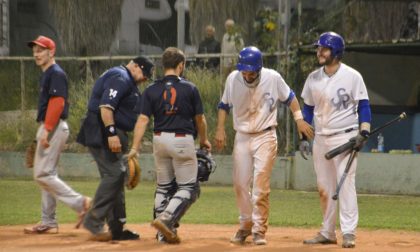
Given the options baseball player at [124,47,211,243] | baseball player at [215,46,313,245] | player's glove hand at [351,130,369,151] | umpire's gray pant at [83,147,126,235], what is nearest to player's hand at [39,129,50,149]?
umpire's gray pant at [83,147,126,235]

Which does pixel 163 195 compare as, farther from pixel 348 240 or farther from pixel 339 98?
pixel 339 98

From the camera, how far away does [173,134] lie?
11406 mm

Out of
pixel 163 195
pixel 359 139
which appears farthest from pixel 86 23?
pixel 359 139

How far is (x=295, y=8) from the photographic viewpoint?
75.5 ft

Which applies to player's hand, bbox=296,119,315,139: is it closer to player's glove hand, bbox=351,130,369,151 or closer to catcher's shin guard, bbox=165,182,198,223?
player's glove hand, bbox=351,130,369,151

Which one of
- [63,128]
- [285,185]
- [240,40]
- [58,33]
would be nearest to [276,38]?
[240,40]

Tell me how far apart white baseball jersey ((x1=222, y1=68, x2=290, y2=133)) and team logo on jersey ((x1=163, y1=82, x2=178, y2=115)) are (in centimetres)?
74

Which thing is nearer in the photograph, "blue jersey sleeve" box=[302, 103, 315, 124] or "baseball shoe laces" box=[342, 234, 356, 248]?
"baseball shoe laces" box=[342, 234, 356, 248]

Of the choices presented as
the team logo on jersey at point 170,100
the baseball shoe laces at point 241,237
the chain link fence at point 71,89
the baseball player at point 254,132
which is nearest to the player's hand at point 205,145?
the baseball player at point 254,132

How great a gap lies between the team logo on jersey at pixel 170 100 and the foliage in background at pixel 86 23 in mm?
15105

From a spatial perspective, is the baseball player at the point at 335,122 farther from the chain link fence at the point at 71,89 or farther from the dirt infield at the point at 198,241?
the chain link fence at the point at 71,89

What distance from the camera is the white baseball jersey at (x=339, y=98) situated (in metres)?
11.5

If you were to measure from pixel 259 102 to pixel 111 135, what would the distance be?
1.62 m

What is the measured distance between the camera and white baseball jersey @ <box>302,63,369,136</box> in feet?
37.8
